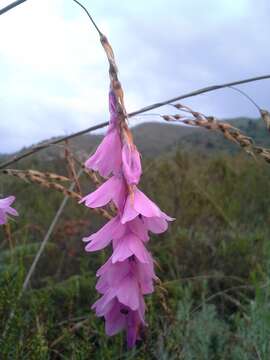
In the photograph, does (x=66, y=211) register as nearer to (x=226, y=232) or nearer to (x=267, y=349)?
(x=226, y=232)

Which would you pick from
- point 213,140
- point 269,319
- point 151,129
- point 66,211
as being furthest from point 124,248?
point 151,129

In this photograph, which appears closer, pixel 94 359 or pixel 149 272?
pixel 149 272

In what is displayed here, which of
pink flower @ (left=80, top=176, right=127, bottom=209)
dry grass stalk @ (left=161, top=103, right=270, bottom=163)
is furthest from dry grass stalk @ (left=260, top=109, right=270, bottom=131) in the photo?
pink flower @ (left=80, top=176, right=127, bottom=209)

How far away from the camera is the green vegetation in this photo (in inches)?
65.6

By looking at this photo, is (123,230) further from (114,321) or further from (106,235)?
(114,321)

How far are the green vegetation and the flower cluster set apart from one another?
0.17 metres

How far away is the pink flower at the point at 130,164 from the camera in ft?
2.43

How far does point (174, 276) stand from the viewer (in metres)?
3.37

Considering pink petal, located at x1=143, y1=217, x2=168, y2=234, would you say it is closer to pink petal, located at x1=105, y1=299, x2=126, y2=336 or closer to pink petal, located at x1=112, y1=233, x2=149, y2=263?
pink petal, located at x1=112, y1=233, x2=149, y2=263

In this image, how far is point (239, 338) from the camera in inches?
74.8

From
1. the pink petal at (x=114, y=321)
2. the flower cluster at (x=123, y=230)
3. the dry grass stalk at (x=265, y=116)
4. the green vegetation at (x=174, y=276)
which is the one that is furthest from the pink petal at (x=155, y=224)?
the dry grass stalk at (x=265, y=116)

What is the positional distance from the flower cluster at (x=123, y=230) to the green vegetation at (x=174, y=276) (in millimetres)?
167

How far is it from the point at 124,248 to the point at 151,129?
6257 cm

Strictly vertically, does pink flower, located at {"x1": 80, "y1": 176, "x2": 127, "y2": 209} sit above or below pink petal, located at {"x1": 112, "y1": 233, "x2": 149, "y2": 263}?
above
